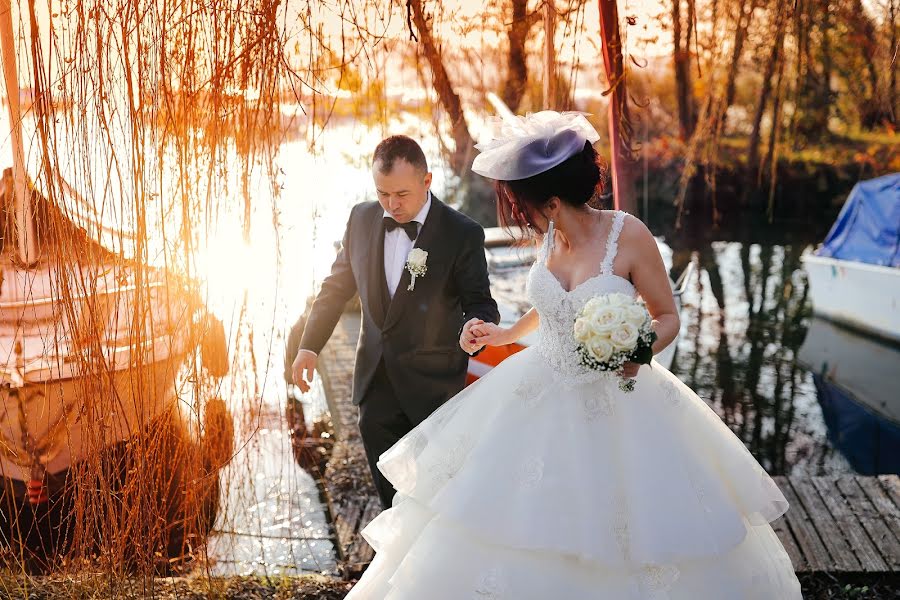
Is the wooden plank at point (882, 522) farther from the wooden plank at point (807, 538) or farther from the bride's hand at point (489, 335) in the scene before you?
the bride's hand at point (489, 335)

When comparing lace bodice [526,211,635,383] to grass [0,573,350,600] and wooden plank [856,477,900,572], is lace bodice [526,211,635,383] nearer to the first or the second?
grass [0,573,350,600]

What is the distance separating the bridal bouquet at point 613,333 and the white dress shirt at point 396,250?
1.21m

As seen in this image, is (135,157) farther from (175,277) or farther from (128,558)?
(128,558)

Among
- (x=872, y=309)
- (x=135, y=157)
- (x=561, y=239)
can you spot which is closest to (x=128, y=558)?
(x=135, y=157)

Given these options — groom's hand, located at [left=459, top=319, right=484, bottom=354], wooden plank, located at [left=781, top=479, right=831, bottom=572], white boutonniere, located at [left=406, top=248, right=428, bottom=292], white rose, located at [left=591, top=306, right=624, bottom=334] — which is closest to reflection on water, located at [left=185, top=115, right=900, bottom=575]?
white boutonniere, located at [left=406, top=248, right=428, bottom=292]

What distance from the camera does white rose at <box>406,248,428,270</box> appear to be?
323 centimetres

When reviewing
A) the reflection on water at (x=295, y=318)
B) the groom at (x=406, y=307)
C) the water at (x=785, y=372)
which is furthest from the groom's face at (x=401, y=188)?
the water at (x=785, y=372)

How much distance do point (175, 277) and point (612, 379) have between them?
4.67ft

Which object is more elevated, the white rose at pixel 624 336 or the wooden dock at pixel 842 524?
the white rose at pixel 624 336

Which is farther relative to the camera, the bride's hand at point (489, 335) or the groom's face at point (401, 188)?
the groom's face at point (401, 188)

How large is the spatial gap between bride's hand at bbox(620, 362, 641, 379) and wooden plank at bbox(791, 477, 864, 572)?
178 centimetres

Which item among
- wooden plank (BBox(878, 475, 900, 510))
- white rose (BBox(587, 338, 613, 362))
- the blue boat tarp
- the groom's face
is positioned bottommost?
wooden plank (BBox(878, 475, 900, 510))

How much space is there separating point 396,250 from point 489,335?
77 cm

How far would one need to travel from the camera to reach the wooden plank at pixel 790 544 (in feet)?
11.6
